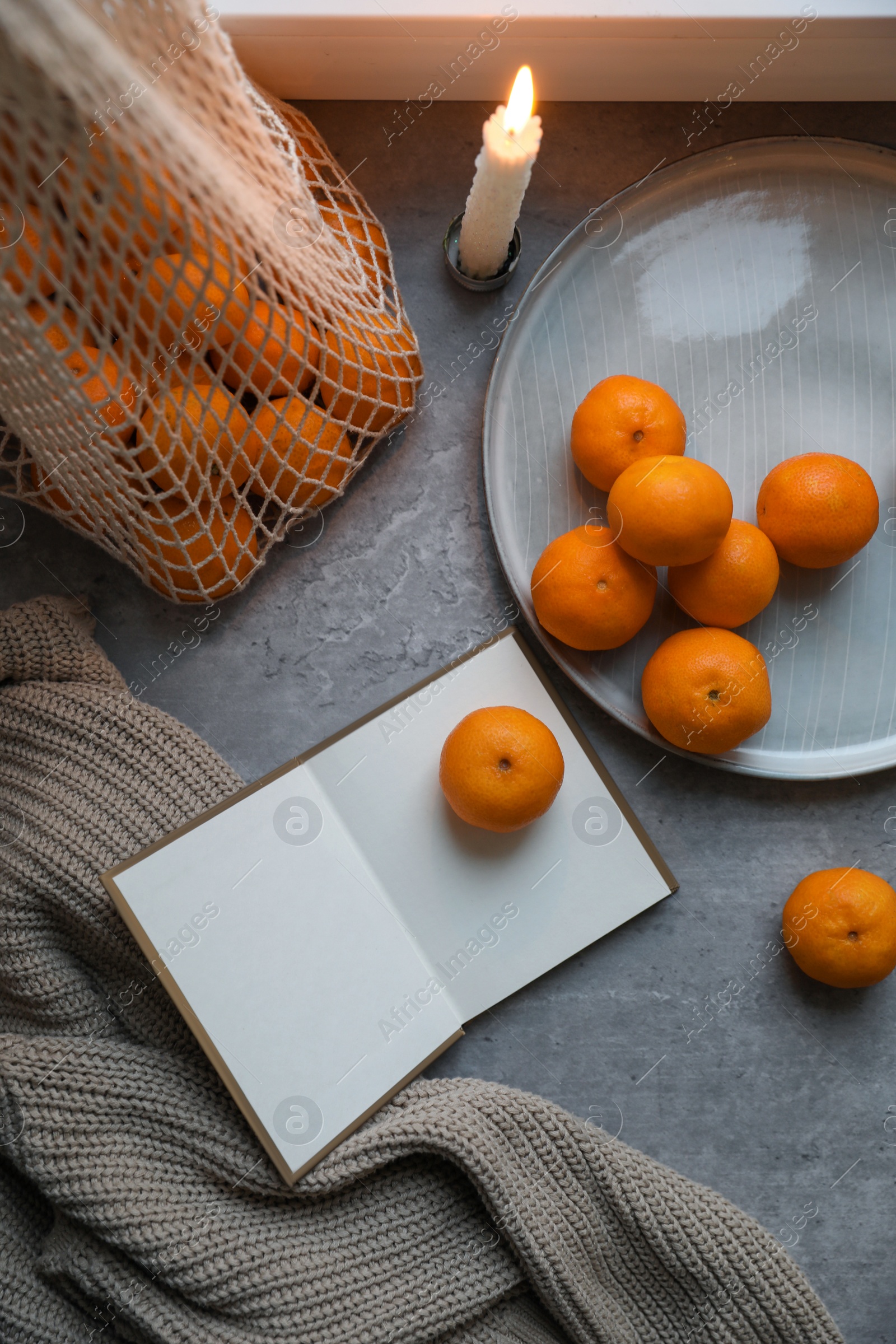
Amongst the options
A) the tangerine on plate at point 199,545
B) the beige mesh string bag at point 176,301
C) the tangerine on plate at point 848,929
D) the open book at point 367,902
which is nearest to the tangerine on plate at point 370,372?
the beige mesh string bag at point 176,301

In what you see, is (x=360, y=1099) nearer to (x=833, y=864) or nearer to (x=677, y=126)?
(x=833, y=864)

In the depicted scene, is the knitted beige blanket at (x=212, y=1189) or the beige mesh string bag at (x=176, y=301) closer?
the beige mesh string bag at (x=176, y=301)

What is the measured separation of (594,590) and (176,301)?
1.20 ft

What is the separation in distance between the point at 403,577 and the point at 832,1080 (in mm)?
586

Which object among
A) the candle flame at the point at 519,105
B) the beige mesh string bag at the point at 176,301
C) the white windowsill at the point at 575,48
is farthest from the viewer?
the white windowsill at the point at 575,48

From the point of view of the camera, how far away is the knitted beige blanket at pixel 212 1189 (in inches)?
27.1

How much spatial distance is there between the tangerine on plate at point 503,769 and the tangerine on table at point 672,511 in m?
0.16

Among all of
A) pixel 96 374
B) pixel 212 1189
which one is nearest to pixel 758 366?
pixel 96 374

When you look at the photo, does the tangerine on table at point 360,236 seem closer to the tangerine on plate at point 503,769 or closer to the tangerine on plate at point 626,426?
the tangerine on plate at point 626,426

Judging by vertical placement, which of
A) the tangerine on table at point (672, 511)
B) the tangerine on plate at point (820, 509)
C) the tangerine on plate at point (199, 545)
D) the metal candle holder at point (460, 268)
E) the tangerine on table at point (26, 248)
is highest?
the tangerine on table at point (26, 248)

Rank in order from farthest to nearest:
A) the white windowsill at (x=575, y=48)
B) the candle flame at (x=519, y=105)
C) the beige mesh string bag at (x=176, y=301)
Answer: the white windowsill at (x=575, y=48) < the candle flame at (x=519, y=105) < the beige mesh string bag at (x=176, y=301)

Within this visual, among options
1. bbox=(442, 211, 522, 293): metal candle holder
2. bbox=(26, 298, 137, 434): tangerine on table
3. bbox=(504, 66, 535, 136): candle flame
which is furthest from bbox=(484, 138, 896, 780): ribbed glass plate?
bbox=(26, 298, 137, 434): tangerine on table

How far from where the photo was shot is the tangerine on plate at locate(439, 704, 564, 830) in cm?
69

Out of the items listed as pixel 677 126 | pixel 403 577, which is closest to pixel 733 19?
pixel 677 126
